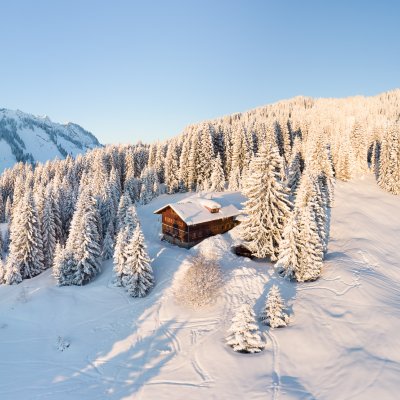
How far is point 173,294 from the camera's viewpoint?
101 ft

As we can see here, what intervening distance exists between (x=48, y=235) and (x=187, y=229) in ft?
85.3

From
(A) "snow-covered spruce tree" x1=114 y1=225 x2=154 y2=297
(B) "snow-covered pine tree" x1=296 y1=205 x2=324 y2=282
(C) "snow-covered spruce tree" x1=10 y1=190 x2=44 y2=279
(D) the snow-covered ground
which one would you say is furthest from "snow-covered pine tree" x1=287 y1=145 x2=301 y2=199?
(C) "snow-covered spruce tree" x1=10 y1=190 x2=44 y2=279

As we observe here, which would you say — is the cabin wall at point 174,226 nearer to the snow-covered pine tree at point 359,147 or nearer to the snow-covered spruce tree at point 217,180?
the snow-covered spruce tree at point 217,180

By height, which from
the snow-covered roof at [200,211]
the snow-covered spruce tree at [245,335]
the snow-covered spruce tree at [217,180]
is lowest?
the snow-covered spruce tree at [217,180]

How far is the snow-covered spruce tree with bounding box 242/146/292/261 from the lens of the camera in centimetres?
3578

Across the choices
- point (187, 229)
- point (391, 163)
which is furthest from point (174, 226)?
point (391, 163)

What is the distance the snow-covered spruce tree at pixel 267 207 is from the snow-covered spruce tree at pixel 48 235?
3448 cm

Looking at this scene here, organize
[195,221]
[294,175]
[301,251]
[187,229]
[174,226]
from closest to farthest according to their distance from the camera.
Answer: [301,251] < [195,221] < [187,229] < [174,226] < [294,175]

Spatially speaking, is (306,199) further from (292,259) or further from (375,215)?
(375,215)

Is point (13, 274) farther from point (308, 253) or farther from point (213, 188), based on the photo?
point (213, 188)

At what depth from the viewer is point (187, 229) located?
43156mm

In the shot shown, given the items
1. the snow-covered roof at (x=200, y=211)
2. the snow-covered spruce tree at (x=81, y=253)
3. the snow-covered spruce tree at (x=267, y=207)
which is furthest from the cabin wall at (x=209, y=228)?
the snow-covered spruce tree at (x=81, y=253)

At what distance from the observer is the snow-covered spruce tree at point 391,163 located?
66.2 m

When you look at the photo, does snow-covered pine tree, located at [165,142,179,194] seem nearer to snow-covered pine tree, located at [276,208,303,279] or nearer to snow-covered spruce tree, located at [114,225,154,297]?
snow-covered spruce tree, located at [114,225,154,297]
